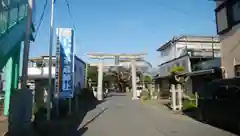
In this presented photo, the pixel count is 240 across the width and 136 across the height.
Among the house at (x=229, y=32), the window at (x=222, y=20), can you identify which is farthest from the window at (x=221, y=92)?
the window at (x=222, y=20)

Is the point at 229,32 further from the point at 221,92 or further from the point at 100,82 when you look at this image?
the point at 100,82

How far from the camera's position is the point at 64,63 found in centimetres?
1521

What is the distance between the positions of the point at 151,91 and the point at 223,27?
19.8 m

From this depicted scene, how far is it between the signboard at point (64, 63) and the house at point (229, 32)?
891 centimetres

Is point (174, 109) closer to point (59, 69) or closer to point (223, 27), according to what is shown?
point (223, 27)

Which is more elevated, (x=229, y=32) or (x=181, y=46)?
(x=181, y=46)

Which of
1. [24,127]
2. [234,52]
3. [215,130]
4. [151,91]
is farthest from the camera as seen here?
[151,91]

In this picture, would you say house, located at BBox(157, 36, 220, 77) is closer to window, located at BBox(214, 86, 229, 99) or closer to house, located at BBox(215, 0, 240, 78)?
house, located at BBox(215, 0, 240, 78)

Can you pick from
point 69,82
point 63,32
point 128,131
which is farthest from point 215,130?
point 63,32

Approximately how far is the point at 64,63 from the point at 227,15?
962 centimetres

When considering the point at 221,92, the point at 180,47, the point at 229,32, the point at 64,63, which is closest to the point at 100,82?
the point at 180,47

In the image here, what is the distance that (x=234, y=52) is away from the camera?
16.0 m

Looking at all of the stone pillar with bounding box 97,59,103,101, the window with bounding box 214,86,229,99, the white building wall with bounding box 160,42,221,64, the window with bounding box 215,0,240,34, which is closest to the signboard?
the window with bounding box 214,86,229,99

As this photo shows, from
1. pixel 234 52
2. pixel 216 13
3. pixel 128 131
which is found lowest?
pixel 128 131
